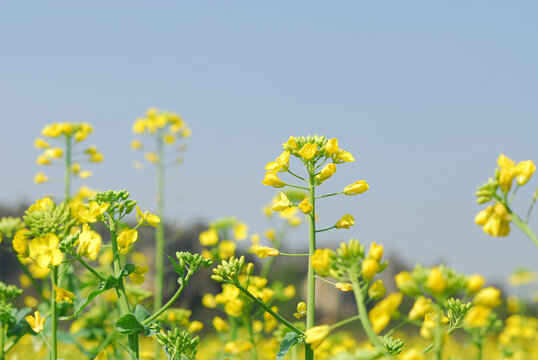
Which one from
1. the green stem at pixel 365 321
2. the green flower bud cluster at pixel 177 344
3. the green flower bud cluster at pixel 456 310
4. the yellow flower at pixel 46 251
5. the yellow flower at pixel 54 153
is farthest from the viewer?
the yellow flower at pixel 54 153

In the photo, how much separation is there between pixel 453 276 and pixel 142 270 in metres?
1.28

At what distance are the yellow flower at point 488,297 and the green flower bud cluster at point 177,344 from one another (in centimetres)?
123

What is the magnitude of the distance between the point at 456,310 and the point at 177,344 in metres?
1.04

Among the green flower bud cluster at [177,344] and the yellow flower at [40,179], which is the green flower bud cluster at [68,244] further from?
the yellow flower at [40,179]

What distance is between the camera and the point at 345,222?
2164 mm

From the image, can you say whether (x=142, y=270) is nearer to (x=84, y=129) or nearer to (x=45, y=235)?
(x=45, y=235)

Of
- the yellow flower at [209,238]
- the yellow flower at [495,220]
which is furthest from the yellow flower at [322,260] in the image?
the yellow flower at [209,238]

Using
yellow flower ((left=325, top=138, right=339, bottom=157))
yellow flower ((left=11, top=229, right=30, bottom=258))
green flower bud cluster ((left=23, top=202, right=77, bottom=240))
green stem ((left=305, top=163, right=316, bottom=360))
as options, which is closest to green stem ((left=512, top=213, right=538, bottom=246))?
green stem ((left=305, top=163, right=316, bottom=360))

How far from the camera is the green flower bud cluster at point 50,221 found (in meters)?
1.83

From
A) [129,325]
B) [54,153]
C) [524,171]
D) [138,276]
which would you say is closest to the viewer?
[524,171]

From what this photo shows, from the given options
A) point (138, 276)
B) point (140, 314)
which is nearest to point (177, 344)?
point (140, 314)

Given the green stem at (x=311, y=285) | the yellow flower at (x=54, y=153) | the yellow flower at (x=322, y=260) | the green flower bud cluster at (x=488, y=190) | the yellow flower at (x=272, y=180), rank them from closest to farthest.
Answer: the yellow flower at (x=322, y=260) < the green flower bud cluster at (x=488, y=190) < the green stem at (x=311, y=285) < the yellow flower at (x=272, y=180) < the yellow flower at (x=54, y=153)

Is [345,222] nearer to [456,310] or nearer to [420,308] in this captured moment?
[456,310]

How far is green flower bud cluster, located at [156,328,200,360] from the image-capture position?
210 cm
